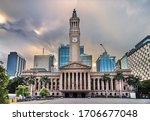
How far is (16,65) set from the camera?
326 cm

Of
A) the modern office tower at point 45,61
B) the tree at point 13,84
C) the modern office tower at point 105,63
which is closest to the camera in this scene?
the modern office tower at point 45,61

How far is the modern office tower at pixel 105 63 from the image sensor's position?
4.27 m

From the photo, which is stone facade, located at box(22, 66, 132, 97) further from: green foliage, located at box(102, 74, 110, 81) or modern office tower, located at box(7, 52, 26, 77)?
modern office tower, located at box(7, 52, 26, 77)

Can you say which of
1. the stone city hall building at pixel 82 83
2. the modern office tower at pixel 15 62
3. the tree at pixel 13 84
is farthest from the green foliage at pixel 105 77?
the modern office tower at pixel 15 62

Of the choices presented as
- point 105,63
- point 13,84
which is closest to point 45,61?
point 105,63

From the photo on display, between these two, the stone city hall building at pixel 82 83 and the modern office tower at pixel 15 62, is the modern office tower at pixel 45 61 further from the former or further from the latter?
the stone city hall building at pixel 82 83

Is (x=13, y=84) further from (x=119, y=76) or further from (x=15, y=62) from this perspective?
(x=119, y=76)

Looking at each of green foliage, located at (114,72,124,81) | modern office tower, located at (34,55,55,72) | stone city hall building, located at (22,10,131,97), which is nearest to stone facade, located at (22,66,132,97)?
stone city hall building, located at (22,10,131,97)

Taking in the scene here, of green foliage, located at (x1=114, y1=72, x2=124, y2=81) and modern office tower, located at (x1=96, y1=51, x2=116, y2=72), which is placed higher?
green foliage, located at (x1=114, y1=72, x2=124, y2=81)

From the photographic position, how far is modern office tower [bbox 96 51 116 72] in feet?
14.0

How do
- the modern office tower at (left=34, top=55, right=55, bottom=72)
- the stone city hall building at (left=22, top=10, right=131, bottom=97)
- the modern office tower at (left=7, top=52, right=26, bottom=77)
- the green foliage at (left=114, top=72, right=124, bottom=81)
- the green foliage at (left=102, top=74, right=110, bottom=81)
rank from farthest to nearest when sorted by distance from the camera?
the stone city hall building at (left=22, top=10, right=131, bottom=97) → the green foliage at (left=102, top=74, right=110, bottom=81) → the green foliage at (left=114, top=72, right=124, bottom=81) → the modern office tower at (left=34, top=55, right=55, bottom=72) → the modern office tower at (left=7, top=52, right=26, bottom=77)

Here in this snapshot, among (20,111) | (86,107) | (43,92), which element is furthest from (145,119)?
(43,92)

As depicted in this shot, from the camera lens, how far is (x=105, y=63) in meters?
4.73

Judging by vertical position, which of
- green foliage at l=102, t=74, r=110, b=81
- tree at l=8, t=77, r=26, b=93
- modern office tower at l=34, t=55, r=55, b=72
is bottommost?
tree at l=8, t=77, r=26, b=93
